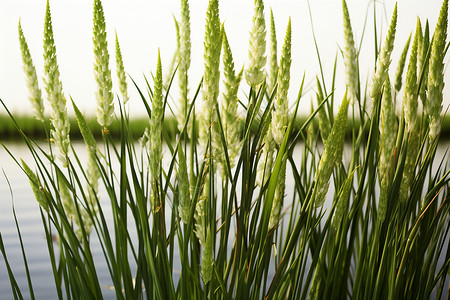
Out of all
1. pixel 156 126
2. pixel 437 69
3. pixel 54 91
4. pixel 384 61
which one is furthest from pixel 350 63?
pixel 54 91

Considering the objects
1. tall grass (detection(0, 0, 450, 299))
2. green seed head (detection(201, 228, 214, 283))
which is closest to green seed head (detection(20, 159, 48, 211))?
tall grass (detection(0, 0, 450, 299))

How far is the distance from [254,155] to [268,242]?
0.72ft

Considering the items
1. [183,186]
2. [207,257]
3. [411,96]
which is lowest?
[207,257]

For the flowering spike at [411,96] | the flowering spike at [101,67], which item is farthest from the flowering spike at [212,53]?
the flowering spike at [411,96]

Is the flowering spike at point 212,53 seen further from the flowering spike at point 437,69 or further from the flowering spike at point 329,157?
the flowering spike at point 437,69

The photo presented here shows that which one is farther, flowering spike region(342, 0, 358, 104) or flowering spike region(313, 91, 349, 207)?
flowering spike region(342, 0, 358, 104)

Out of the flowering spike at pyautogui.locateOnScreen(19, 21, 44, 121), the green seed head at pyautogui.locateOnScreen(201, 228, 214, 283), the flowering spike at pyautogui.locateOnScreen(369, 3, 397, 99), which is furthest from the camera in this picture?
the flowering spike at pyautogui.locateOnScreen(369, 3, 397, 99)

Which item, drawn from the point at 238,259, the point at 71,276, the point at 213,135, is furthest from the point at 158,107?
the point at 71,276

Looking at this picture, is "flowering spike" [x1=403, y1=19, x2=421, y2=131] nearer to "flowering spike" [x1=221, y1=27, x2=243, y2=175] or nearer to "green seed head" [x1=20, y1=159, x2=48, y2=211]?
"flowering spike" [x1=221, y1=27, x2=243, y2=175]

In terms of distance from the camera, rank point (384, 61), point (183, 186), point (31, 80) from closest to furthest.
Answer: point (183, 186), point (31, 80), point (384, 61)

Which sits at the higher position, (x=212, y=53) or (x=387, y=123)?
(x=212, y=53)

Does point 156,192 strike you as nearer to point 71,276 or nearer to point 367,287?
point 71,276

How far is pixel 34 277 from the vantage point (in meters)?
3.16

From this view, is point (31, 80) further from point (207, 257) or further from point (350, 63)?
point (350, 63)
